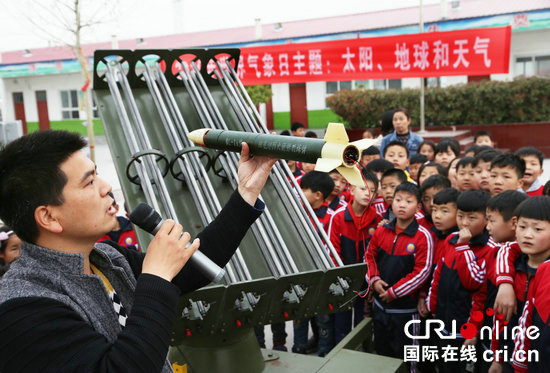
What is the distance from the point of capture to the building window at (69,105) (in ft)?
76.0

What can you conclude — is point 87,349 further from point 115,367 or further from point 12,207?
point 12,207

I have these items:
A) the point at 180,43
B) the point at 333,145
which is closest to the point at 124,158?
the point at 333,145

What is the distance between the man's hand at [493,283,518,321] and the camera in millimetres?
2672

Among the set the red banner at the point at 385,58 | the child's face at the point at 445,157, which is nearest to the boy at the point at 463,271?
the child's face at the point at 445,157

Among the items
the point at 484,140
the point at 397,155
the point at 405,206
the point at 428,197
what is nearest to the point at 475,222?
the point at 405,206

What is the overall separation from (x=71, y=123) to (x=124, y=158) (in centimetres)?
2248

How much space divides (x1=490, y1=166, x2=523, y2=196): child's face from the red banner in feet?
18.3

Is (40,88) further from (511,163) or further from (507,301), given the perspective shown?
(507,301)

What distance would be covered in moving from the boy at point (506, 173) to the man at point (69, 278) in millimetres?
3060

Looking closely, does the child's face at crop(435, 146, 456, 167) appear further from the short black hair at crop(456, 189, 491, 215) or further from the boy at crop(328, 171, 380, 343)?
the short black hair at crop(456, 189, 491, 215)

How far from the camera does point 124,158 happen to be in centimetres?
260

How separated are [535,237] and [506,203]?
47 centimetres

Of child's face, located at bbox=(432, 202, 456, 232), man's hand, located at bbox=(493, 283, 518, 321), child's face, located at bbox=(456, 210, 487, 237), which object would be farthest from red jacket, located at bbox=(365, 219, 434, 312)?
man's hand, located at bbox=(493, 283, 518, 321)

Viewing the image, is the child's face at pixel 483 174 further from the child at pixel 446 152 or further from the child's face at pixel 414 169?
the child at pixel 446 152
